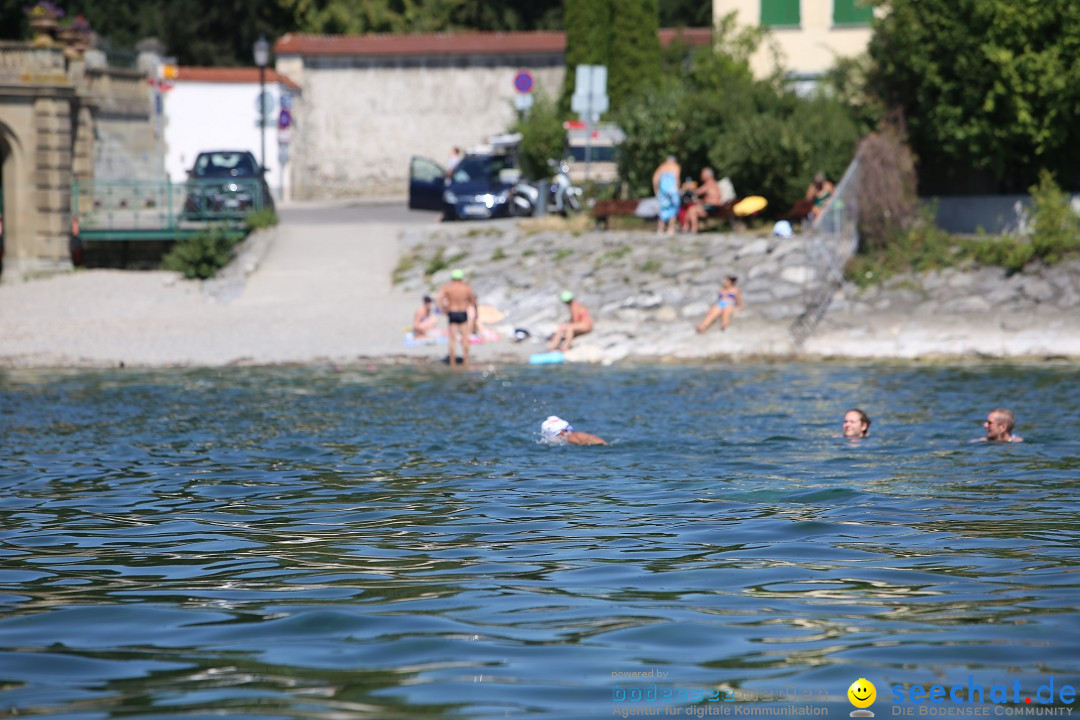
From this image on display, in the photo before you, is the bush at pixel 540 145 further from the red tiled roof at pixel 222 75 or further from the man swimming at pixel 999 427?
the man swimming at pixel 999 427

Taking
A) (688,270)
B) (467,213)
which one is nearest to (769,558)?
(688,270)

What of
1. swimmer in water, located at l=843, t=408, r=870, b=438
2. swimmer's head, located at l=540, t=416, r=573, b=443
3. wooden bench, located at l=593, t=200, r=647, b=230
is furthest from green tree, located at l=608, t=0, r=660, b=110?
swimmer's head, located at l=540, t=416, r=573, b=443

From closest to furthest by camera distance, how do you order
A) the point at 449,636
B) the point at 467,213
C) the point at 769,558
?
the point at 449,636 < the point at 769,558 < the point at 467,213

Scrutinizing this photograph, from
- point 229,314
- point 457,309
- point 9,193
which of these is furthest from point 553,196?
point 9,193

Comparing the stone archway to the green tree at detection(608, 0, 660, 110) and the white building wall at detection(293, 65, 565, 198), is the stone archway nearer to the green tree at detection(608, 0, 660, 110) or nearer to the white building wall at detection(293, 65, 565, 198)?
the green tree at detection(608, 0, 660, 110)

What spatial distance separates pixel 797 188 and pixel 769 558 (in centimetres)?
2129

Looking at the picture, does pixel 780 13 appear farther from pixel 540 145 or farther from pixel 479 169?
pixel 479 169

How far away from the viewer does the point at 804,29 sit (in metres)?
37.3

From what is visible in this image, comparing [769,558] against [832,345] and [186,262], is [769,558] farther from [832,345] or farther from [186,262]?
[186,262]

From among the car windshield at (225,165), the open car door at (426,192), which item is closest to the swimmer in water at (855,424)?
the car windshield at (225,165)

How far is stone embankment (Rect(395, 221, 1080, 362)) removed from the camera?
Answer: 2530 centimetres

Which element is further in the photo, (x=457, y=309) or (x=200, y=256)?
(x=200, y=256)

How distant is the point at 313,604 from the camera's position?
891 centimetres

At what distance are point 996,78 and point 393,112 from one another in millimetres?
26223
